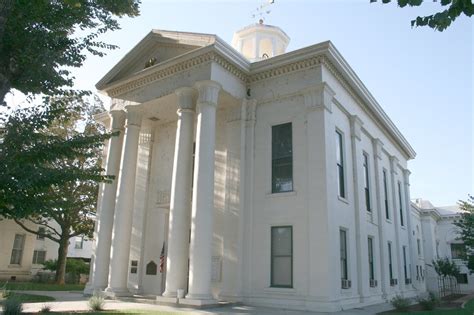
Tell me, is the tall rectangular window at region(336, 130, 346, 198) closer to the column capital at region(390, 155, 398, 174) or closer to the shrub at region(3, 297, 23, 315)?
the column capital at region(390, 155, 398, 174)

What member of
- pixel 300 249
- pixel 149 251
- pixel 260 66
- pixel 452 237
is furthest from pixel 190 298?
pixel 452 237

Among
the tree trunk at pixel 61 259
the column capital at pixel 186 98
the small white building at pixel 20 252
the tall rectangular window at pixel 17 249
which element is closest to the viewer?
the column capital at pixel 186 98

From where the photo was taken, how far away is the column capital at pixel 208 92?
51.7 feet

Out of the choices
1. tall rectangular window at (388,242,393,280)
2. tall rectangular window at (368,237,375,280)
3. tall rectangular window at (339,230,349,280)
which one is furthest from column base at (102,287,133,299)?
tall rectangular window at (388,242,393,280)

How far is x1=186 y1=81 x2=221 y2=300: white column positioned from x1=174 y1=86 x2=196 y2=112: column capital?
57 cm

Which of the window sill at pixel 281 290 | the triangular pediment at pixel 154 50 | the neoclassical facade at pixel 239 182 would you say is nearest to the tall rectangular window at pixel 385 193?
the neoclassical facade at pixel 239 182

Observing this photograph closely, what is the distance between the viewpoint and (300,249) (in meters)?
14.8

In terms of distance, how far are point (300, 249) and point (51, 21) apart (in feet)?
36.4

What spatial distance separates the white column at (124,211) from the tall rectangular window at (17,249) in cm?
1887

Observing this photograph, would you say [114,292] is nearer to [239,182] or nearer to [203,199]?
[203,199]

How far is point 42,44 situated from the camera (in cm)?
1244

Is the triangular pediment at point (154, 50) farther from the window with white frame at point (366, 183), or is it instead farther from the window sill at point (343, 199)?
the window with white frame at point (366, 183)

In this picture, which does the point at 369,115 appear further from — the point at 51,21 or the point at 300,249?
the point at 51,21

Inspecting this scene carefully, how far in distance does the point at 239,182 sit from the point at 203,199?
7.63ft
